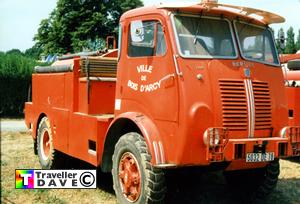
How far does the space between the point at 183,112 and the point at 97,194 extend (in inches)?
95.5

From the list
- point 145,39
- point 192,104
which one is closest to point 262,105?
point 192,104

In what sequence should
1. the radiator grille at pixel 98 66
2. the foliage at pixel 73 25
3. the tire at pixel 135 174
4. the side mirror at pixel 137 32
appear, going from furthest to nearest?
1. the foliage at pixel 73 25
2. the radiator grille at pixel 98 66
3. the side mirror at pixel 137 32
4. the tire at pixel 135 174

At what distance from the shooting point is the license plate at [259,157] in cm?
550

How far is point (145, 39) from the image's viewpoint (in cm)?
602

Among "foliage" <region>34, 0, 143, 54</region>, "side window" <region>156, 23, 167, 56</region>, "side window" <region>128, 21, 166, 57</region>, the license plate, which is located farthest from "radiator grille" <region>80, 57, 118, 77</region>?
"foliage" <region>34, 0, 143, 54</region>

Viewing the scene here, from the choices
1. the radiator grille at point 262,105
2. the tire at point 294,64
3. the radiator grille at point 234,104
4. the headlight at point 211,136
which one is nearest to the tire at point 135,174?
the headlight at point 211,136

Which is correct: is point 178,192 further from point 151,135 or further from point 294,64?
point 294,64

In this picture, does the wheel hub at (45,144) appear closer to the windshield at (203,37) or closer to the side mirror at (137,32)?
the side mirror at (137,32)

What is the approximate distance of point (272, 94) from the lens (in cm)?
600

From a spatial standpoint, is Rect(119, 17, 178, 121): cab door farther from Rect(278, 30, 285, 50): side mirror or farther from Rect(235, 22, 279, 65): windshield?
Rect(278, 30, 285, 50): side mirror

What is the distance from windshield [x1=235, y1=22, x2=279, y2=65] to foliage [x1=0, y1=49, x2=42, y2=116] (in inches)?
642

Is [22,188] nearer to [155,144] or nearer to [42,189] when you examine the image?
[42,189]

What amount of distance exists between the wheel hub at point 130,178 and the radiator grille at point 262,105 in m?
1.53

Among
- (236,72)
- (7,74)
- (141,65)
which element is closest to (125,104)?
(141,65)
